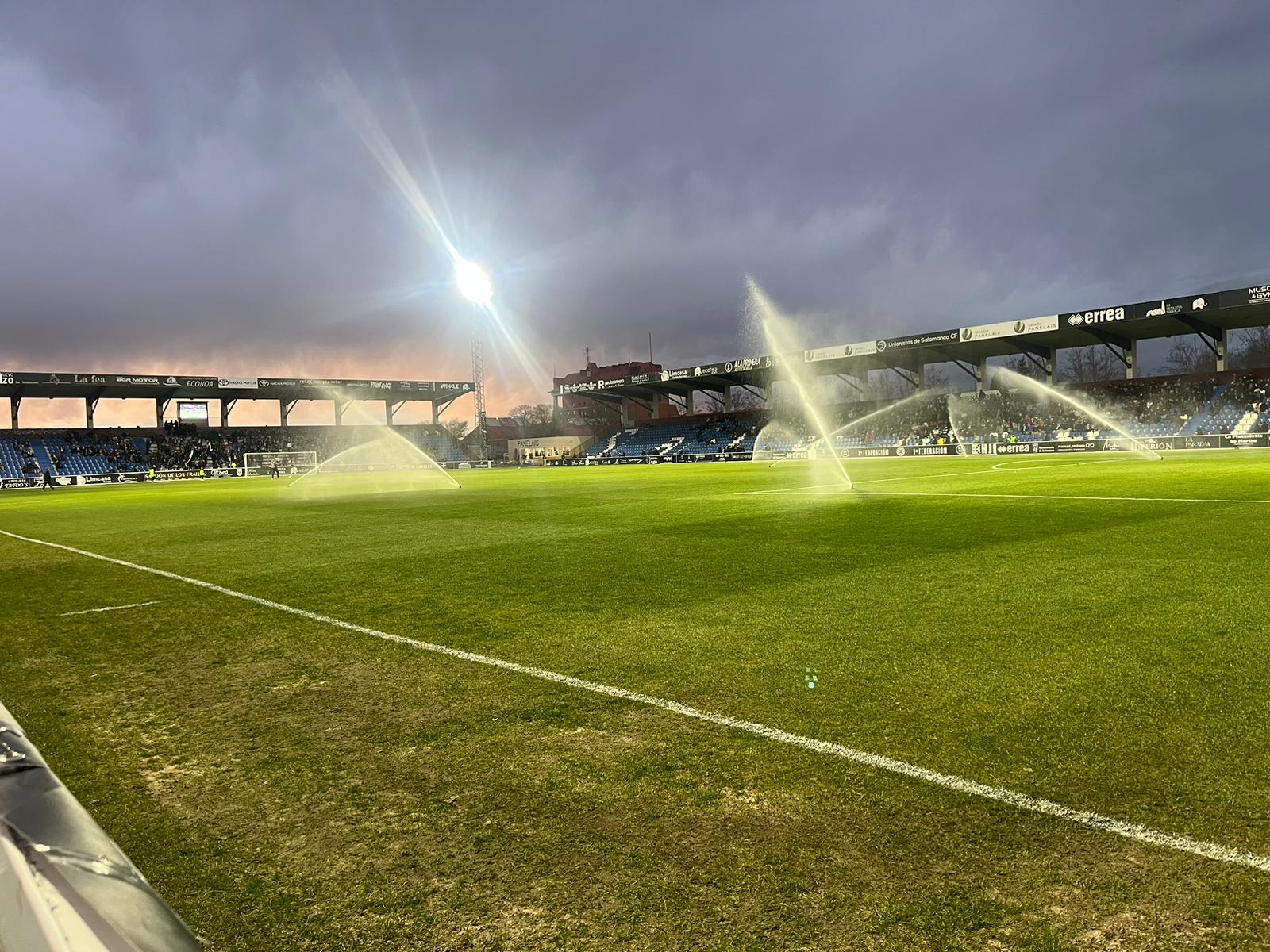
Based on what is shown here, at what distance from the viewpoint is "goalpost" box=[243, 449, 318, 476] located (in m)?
65.6

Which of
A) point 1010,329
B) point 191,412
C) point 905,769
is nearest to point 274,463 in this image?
point 191,412

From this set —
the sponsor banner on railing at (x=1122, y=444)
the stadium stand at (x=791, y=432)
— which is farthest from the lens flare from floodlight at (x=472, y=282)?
the sponsor banner on railing at (x=1122, y=444)

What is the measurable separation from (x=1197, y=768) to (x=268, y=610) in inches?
273

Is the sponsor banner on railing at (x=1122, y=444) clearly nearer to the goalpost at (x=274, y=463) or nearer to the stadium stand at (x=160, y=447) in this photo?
the goalpost at (x=274, y=463)

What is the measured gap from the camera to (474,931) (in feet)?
7.51

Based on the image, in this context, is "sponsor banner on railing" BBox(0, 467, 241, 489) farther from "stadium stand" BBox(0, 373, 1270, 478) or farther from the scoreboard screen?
the scoreboard screen

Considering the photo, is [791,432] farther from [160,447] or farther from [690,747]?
[690,747]

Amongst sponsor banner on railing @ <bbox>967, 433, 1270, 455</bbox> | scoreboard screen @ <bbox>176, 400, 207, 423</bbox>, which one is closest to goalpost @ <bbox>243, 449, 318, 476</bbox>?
scoreboard screen @ <bbox>176, 400, 207, 423</bbox>

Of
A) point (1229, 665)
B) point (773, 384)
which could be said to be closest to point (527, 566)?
point (1229, 665)

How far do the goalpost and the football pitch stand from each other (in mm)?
61433

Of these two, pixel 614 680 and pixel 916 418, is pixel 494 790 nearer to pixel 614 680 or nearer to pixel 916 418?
pixel 614 680

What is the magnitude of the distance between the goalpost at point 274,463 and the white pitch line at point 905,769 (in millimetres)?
63945

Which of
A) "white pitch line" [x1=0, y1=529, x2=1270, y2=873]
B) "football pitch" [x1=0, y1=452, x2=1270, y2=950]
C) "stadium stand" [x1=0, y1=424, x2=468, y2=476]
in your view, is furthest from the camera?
"stadium stand" [x1=0, y1=424, x2=468, y2=476]

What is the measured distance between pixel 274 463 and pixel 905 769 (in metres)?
71.8
